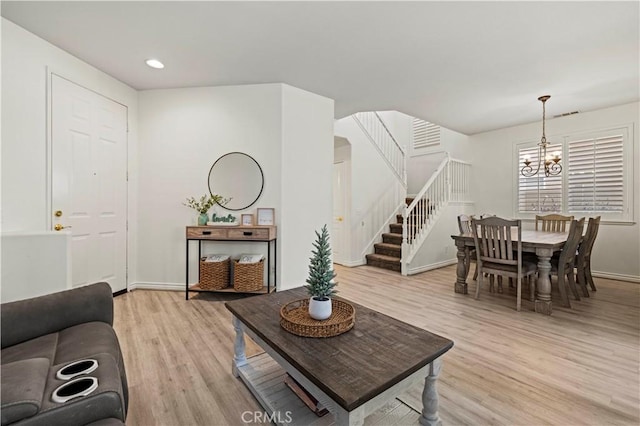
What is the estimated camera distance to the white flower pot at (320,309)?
1489 mm

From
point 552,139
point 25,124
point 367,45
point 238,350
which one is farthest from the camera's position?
point 552,139

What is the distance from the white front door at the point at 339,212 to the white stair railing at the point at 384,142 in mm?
860

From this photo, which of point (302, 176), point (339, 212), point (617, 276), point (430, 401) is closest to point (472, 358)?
point (430, 401)

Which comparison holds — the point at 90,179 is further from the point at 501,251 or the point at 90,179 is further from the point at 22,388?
the point at 501,251

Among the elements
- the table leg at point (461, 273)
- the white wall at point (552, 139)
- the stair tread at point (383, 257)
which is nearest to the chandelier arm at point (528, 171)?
the white wall at point (552, 139)

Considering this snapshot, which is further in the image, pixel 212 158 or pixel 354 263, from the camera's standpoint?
pixel 354 263

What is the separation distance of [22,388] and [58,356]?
0.43 meters

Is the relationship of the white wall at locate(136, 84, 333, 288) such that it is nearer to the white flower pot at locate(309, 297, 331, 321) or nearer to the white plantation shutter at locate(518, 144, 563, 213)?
the white flower pot at locate(309, 297, 331, 321)

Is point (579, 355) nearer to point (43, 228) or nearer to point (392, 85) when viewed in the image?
point (392, 85)

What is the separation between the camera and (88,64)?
309cm

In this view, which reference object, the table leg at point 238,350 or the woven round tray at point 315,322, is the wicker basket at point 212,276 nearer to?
the table leg at point 238,350

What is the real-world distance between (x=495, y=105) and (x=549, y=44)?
169 cm

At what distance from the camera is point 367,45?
8.80 ft

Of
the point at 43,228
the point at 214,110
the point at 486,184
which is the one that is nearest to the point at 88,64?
the point at 214,110
